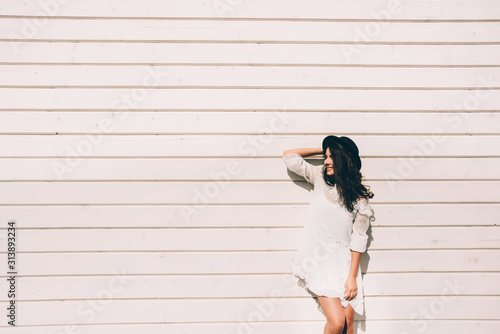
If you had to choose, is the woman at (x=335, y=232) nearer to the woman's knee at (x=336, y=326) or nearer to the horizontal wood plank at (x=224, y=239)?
the woman's knee at (x=336, y=326)

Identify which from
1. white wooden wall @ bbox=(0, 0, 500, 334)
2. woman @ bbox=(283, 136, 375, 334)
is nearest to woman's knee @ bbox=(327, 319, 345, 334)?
woman @ bbox=(283, 136, 375, 334)

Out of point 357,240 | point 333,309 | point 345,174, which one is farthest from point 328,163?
point 333,309

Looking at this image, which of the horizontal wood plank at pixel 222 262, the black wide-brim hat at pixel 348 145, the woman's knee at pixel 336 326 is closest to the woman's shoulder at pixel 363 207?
the black wide-brim hat at pixel 348 145

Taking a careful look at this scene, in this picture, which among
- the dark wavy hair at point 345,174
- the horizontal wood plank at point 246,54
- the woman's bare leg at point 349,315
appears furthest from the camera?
the horizontal wood plank at point 246,54

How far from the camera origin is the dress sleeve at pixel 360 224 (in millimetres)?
2982

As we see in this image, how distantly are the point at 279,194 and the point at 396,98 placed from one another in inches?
52.9

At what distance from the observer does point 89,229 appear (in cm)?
327

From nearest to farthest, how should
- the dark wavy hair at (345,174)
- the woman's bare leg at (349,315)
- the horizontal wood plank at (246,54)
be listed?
the dark wavy hair at (345,174) < the woman's bare leg at (349,315) < the horizontal wood plank at (246,54)

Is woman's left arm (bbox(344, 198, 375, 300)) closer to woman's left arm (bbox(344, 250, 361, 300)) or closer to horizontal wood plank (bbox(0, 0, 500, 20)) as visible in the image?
woman's left arm (bbox(344, 250, 361, 300))

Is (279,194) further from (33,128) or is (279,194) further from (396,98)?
(33,128)

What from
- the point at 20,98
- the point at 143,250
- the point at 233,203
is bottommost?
the point at 143,250

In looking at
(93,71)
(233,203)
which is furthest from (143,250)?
(93,71)

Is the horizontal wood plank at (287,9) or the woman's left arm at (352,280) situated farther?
the horizontal wood plank at (287,9)

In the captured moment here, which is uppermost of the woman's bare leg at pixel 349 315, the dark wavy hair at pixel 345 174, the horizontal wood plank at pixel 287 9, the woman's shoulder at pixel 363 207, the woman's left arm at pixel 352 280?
the horizontal wood plank at pixel 287 9
